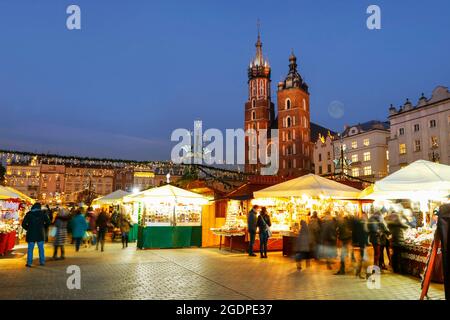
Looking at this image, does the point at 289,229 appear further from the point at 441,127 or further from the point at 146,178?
the point at 146,178

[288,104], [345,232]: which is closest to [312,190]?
[345,232]

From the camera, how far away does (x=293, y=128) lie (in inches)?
3388

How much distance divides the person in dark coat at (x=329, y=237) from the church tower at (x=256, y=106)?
2982 inches

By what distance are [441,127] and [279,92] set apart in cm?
5068

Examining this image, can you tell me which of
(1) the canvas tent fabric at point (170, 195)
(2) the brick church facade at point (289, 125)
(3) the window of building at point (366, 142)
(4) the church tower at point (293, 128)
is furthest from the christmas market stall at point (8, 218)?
(4) the church tower at point (293, 128)

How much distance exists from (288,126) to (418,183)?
77.5 meters

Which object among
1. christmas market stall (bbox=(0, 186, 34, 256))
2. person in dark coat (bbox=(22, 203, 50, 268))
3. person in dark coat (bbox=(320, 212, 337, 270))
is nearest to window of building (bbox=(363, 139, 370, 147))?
christmas market stall (bbox=(0, 186, 34, 256))

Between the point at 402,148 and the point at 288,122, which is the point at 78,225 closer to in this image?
the point at 402,148

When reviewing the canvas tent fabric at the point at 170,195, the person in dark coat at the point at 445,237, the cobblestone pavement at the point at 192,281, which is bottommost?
the cobblestone pavement at the point at 192,281

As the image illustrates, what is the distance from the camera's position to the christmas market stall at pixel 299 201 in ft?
47.4

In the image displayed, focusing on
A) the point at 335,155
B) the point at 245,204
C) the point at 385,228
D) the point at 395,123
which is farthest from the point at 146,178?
the point at 385,228

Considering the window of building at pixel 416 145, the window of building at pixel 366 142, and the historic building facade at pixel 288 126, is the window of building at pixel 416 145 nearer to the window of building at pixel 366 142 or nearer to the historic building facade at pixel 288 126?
the window of building at pixel 366 142

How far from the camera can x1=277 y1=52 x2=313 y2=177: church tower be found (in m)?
83.8

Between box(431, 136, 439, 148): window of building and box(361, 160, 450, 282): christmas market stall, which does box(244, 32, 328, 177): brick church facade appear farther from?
box(361, 160, 450, 282): christmas market stall
